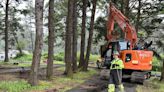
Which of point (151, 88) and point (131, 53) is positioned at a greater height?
point (131, 53)

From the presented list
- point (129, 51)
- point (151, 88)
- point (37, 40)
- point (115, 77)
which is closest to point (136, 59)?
point (129, 51)

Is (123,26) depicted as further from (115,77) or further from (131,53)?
(115,77)

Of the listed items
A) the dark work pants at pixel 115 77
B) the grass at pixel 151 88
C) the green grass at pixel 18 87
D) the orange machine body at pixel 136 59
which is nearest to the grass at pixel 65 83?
the green grass at pixel 18 87

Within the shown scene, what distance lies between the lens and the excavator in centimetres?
2050

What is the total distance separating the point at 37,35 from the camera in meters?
15.8

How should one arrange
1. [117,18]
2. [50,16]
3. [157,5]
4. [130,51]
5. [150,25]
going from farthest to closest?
[150,25] < [157,5] < [117,18] < [130,51] < [50,16]

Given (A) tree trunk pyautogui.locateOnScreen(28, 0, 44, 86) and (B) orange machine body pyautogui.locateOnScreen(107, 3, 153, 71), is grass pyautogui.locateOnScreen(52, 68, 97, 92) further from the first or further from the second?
(B) orange machine body pyautogui.locateOnScreen(107, 3, 153, 71)

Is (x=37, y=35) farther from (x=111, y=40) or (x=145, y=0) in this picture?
(x=145, y=0)

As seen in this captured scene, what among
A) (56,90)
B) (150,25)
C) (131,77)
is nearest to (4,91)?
(56,90)

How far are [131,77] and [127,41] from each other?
8.33 feet

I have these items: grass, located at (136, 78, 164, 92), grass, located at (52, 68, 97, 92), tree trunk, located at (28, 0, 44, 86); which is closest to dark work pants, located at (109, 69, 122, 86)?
grass, located at (52, 68, 97, 92)

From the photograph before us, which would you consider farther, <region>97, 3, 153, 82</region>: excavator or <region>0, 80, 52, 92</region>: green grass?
<region>97, 3, 153, 82</region>: excavator

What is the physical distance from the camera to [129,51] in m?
20.7

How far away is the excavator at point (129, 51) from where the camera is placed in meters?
20.5
